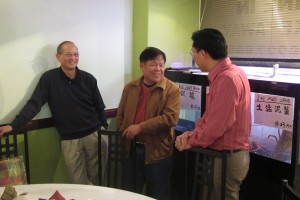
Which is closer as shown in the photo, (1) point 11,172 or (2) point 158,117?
(1) point 11,172

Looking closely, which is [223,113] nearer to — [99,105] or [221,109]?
[221,109]

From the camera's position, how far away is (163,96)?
2398 mm

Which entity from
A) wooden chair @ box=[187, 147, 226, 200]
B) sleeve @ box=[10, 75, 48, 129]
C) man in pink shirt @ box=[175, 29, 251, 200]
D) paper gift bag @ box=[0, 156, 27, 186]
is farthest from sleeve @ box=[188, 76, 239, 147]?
sleeve @ box=[10, 75, 48, 129]

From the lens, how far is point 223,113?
183 cm

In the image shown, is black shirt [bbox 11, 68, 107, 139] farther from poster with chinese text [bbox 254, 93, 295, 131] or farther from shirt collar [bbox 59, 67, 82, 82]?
poster with chinese text [bbox 254, 93, 295, 131]

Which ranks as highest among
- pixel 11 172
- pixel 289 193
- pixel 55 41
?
pixel 55 41

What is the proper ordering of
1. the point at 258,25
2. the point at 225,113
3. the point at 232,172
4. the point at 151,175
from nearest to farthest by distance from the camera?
the point at 225,113
the point at 232,172
the point at 151,175
the point at 258,25

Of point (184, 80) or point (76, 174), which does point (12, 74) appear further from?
point (184, 80)

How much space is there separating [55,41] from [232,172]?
1.79m

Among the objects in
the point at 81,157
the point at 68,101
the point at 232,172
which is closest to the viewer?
the point at 232,172

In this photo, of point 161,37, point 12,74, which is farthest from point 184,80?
point 12,74

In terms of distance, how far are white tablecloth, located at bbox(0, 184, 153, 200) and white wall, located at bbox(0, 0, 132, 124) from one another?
106cm

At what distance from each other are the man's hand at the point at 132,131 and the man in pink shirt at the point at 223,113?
0.39 m

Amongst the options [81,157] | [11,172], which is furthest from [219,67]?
[81,157]
